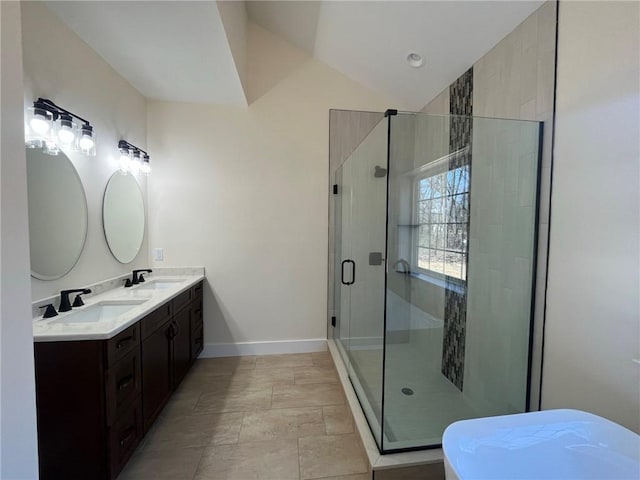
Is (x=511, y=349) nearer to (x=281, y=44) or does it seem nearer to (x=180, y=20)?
(x=180, y=20)

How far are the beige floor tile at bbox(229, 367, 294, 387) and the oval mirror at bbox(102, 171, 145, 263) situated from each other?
1.47 metres

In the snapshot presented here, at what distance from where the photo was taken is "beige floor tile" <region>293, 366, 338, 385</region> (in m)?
2.54

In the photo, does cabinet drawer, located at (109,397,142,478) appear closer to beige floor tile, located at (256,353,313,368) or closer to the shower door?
beige floor tile, located at (256,353,313,368)

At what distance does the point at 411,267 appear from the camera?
2.03 m

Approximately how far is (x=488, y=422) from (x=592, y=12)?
1887 mm

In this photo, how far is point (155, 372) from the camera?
1873 mm

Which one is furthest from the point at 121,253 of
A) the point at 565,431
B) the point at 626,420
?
the point at 626,420

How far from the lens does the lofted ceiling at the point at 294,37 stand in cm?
169

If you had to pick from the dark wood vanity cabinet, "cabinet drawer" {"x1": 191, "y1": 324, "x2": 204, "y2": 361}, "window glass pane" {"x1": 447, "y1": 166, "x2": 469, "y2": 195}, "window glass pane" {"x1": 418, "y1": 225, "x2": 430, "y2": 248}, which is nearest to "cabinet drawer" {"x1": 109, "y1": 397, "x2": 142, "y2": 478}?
the dark wood vanity cabinet

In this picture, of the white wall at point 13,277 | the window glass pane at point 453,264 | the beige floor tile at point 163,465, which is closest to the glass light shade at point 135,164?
the white wall at point 13,277

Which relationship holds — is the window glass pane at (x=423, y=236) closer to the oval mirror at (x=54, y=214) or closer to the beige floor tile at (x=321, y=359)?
the beige floor tile at (x=321, y=359)

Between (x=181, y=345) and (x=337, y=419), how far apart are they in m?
1.40

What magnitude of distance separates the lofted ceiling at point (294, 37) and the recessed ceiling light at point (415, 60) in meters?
0.04

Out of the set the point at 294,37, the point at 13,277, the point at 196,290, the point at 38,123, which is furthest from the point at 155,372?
the point at 294,37
